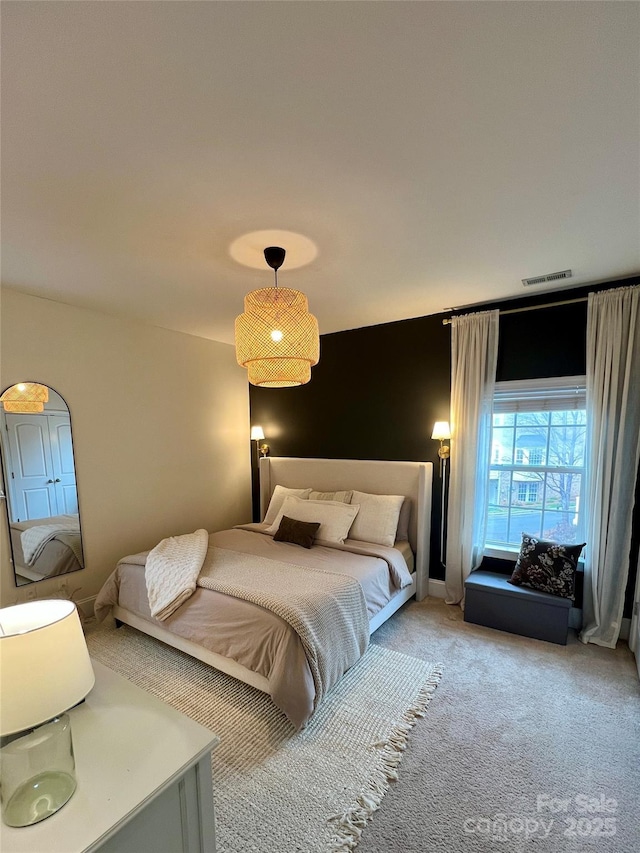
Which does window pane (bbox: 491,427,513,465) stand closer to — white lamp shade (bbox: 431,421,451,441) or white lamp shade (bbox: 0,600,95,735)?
white lamp shade (bbox: 431,421,451,441)

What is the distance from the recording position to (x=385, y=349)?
150 inches

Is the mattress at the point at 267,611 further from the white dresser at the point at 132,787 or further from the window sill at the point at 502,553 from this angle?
the white dresser at the point at 132,787

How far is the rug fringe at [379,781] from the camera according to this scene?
4.71ft

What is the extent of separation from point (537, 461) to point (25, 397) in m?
4.23

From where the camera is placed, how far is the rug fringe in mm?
1437

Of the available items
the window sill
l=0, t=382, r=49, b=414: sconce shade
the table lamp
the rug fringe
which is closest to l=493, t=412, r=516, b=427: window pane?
the window sill

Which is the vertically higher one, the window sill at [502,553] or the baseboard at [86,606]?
the window sill at [502,553]

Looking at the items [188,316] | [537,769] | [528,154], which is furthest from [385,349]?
[537,769]

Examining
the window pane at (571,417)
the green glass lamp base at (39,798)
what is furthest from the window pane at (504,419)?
the green glass lamp base at (39,798)

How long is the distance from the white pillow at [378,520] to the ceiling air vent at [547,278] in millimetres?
2064

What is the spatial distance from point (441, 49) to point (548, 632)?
3412mm

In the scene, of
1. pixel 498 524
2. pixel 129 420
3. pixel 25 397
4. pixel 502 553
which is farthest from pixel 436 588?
pixel 25 397

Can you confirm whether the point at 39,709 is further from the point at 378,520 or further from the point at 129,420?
the point at 129,420

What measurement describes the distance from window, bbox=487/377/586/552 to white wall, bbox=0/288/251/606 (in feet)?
9.97
